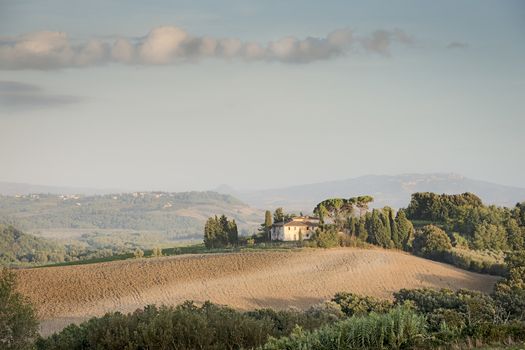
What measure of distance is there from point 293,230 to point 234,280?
23.4 m

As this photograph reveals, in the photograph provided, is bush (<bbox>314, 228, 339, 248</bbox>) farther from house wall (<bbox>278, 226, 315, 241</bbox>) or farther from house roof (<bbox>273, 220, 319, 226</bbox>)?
house roof (<bbox>273, 220, 319, 226</bbox>)

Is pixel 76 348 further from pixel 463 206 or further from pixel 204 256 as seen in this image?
pixel 463 206

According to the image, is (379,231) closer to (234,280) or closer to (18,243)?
(234,280)

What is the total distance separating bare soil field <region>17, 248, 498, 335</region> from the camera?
4334 cm

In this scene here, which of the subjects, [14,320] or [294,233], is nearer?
[14,320]

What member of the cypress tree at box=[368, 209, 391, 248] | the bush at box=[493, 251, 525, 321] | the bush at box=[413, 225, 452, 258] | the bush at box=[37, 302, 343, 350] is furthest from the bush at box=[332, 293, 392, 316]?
the cypress tree at box=[368, 209, 391, 248]

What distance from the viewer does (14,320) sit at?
23812 millimetres

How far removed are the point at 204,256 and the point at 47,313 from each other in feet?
63.4

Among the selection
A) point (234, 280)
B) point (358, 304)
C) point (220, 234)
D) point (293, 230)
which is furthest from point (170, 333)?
point (293, 230)

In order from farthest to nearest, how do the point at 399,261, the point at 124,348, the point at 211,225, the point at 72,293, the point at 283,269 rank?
the point at 211,225 → the point at 399,261 → the point at 283,269 → the point at 72,293 → the point at 124,348

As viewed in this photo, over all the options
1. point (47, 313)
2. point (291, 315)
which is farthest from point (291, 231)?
point (291, 315)

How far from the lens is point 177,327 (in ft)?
61.7

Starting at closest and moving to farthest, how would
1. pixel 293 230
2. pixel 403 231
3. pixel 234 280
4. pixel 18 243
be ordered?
pixel 234 280 → pixel 403 231 → pixel 293 230 → pixel 18 243

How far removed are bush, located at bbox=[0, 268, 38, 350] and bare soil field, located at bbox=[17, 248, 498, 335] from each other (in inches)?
520
